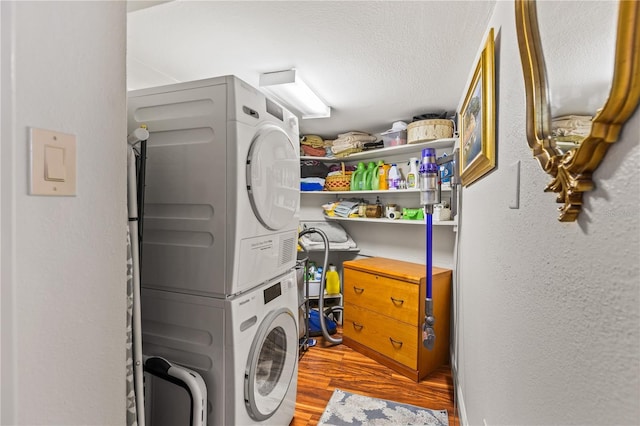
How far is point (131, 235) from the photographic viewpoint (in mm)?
973

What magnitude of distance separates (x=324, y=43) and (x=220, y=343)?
1.48 metres

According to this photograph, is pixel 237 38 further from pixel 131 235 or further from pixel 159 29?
pixel 131 235

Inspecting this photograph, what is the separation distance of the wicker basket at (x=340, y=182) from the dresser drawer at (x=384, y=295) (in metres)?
0.92

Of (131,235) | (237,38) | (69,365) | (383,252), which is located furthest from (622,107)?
(383,252)

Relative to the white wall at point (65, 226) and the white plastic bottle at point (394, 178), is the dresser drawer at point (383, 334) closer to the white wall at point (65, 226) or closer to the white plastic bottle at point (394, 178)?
the white plastic bottle at point (394, 178)

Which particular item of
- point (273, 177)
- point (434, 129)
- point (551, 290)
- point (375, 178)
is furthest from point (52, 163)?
point (375, 178)

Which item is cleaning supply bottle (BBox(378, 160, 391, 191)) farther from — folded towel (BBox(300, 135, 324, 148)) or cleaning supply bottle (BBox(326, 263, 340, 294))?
cleaning supply bottle (BBox(326, 263, 340, 294))

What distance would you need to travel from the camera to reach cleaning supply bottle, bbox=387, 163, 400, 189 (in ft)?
9.26

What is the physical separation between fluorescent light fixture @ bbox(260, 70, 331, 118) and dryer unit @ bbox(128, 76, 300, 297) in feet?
1.96

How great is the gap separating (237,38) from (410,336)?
7.14 ft

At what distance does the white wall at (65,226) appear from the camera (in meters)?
0.52

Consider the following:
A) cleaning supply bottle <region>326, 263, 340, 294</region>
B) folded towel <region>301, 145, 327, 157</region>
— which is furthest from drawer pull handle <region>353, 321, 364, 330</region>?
folded towel <region>301, 145, 327, 157</region>

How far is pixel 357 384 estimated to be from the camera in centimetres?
216

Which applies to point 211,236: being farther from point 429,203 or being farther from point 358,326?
point 358,326
